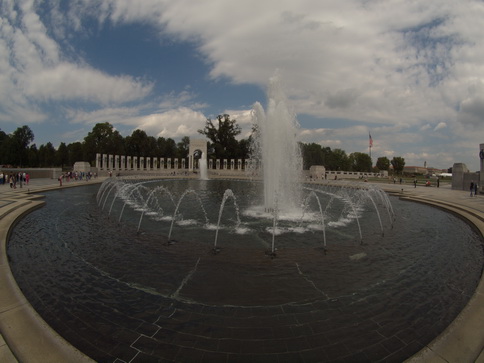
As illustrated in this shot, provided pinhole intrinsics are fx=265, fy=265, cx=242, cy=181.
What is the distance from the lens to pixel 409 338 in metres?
4.48

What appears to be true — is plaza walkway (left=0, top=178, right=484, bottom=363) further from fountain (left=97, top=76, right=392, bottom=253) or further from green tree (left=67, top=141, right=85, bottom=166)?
green tree (left=67, top=141, right=85, bottom=166)

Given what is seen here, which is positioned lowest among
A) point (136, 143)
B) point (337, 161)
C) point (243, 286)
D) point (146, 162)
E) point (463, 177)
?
point (243, 286)

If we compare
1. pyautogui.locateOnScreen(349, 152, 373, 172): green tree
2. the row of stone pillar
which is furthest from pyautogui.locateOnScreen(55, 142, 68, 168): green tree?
pyautogui.locateOnScreen(349, 152, 373, 172): green tree

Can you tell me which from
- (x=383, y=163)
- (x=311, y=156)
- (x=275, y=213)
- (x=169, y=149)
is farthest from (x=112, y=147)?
(x=383, y=163)

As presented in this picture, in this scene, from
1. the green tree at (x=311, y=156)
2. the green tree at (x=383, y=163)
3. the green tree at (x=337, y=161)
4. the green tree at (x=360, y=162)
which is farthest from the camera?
the green tree at (x=383, y=163)

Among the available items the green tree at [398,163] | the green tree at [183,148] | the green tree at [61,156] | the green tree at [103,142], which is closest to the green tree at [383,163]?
the green tree at [398,163]

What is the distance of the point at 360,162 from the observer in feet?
369

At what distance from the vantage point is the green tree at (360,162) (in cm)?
11106

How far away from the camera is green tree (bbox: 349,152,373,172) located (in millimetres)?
111062

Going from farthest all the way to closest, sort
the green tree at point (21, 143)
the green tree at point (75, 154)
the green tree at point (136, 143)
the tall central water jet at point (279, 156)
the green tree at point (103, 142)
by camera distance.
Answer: the green tree at point (75, 154)
the green tree at point (136, 143)
the green tree at point (103, 142)
the green tree at point (21, 143)
the tall central water jet at point (279, 156)

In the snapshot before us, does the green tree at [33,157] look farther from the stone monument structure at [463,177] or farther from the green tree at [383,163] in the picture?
the green tree at [383,163]

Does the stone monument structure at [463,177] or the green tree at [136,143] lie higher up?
the green tree at [136,143]

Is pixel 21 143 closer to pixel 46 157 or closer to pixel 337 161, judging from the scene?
pixel 46 157

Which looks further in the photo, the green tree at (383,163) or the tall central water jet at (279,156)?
the green tree at (383,163)
